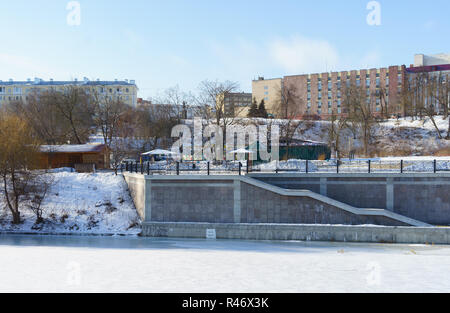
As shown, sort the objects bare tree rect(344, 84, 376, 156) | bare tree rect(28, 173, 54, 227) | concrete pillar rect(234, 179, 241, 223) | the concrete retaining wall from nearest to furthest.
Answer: the concrete retaining wall < concrete pillar rect(234, 179, 241, 223) < bare tree rect(28, 173, 54, 227) < bare tree rect(344, 84, 376, 156)

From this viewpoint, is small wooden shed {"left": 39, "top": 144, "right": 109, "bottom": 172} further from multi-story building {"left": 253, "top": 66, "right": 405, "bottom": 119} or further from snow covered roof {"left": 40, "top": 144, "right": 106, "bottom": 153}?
multi-story building {"left": 253, "top": 66, "right": 405, "bottom": 119}

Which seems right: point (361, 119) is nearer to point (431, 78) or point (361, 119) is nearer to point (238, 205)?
point (431, 78)

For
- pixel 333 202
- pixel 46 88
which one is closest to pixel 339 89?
pixel 46 88

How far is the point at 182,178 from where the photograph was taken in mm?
31453

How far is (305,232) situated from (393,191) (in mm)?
6630

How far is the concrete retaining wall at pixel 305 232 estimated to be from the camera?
26.9m

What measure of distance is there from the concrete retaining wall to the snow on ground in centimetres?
294

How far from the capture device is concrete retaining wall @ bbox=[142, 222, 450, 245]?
2688 centimetres

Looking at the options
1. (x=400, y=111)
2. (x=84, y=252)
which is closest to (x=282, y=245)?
(x=84, y=252)

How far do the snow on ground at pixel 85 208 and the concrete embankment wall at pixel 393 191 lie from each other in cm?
1244

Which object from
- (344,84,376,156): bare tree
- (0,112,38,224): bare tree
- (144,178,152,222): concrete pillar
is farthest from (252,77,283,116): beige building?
(144,178,152,222): concrete pillar

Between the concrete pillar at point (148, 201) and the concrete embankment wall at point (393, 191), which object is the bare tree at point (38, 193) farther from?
the concrete embankment wall at point (393, 191)

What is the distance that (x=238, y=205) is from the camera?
30734mm
